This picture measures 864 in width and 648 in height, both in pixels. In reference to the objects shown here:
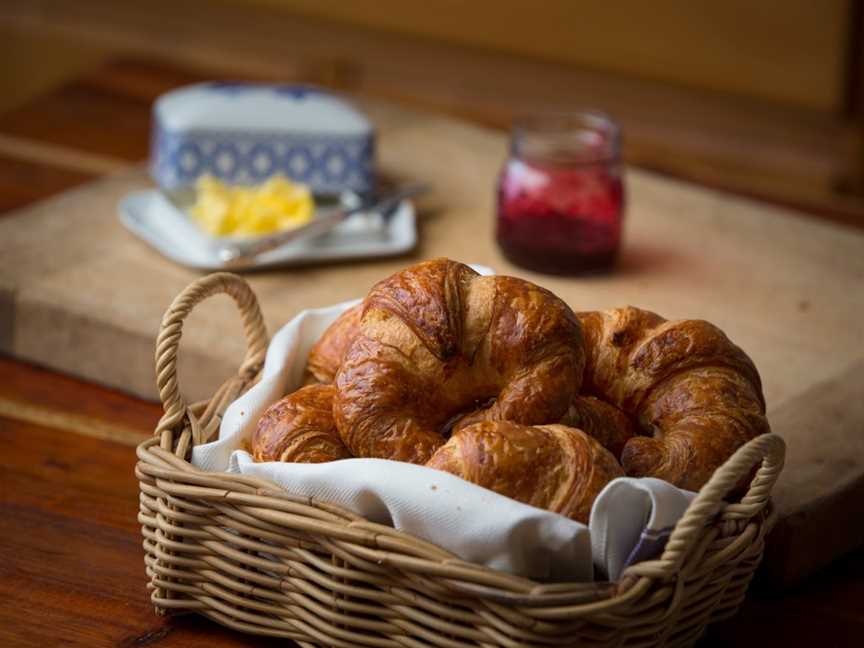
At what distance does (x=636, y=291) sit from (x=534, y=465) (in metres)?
0.73

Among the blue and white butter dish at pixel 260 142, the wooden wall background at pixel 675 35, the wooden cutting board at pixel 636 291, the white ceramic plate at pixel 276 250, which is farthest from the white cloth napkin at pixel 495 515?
the wooden wall background at pixel 675 35

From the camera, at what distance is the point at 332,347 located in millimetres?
1129

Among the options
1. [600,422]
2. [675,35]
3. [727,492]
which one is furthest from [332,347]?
[675,35]

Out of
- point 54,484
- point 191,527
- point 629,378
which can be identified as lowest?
point 54,484

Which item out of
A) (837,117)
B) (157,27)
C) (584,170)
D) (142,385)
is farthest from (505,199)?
(157,27)

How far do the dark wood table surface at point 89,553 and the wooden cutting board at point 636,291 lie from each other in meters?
0.04

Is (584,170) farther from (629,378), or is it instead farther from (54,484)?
(54,484)

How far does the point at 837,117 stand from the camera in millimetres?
2416

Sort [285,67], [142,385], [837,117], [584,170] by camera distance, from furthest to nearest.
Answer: [285,67]
[837,117]
[584,170]
[142,385]

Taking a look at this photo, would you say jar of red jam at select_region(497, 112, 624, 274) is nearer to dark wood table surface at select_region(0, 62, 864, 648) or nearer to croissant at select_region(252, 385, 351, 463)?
dark wood table surface at select_region(0, 62, 864, 648)

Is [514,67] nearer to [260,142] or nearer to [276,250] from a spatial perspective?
[260,142]

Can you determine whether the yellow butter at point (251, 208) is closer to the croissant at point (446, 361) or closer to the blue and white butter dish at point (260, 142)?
the blue and white butter dish at point (260, 142)

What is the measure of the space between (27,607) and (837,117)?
182cm

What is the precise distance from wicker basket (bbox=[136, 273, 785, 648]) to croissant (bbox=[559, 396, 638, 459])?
98 millimetres
